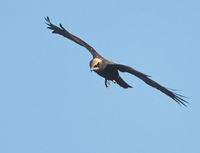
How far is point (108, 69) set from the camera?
14078 mm

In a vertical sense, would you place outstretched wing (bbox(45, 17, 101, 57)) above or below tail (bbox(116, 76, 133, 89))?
above

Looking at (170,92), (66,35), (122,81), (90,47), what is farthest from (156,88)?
(66,35)

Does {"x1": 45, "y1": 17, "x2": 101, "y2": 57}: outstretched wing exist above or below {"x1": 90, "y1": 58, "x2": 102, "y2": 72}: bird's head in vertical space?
above

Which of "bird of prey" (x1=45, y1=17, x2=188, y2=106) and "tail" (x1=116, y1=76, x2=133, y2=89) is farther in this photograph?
"tail" (x1=116, y1=76, x2=133, y2=89)

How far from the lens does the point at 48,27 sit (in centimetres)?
1711

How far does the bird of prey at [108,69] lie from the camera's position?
40.5ft

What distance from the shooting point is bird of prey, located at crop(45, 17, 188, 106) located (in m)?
12.4

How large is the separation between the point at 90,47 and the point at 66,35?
3.96ft

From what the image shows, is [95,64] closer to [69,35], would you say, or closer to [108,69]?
[108,69]

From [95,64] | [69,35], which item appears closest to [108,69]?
[95,64]

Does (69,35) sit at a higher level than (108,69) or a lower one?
higher

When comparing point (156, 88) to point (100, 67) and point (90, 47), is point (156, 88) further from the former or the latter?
point (90, 47)

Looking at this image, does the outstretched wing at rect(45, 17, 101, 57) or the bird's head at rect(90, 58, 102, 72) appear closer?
the bird's head at rect(90, 58, 102, 72)

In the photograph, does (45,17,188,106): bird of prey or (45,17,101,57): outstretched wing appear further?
(45,17,101,57): outstretched wing
